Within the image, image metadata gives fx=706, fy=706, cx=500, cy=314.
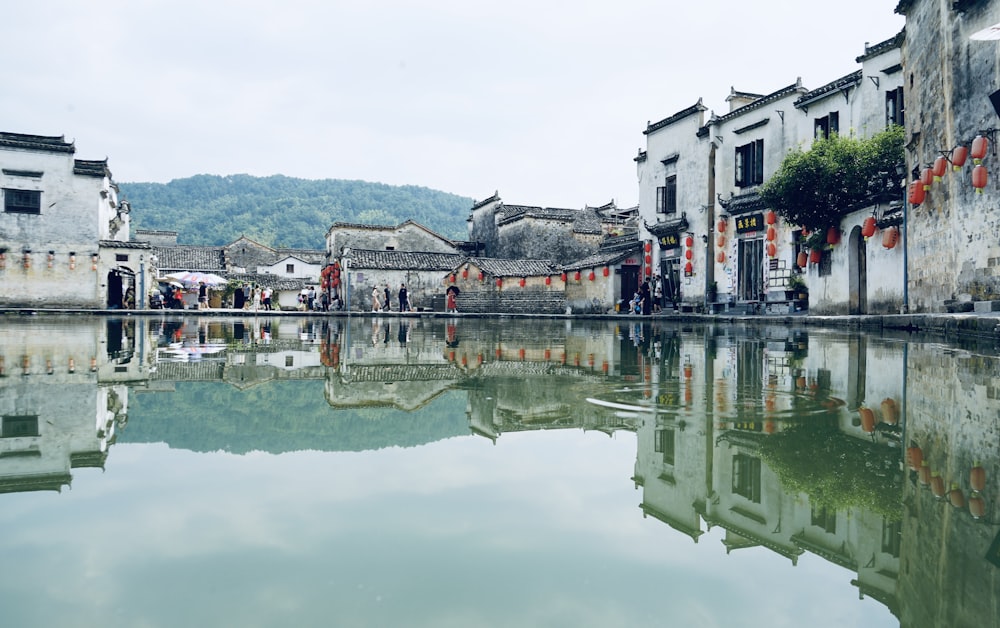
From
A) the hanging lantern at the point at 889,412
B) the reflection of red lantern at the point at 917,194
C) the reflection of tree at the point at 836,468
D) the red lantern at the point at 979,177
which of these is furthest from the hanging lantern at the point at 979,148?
the reflection of tree at the point at 836,468

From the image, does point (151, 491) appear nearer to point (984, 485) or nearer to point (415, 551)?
point (415, 551)

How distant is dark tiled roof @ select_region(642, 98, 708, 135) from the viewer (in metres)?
26.7

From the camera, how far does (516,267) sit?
34031 millimetres

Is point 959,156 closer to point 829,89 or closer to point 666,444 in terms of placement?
point 829,89

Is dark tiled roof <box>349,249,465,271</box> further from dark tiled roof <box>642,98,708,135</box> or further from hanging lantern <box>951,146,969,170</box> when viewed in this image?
hanging lantern <box>951,146,969,170</box>

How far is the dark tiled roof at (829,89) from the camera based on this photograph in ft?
66.1

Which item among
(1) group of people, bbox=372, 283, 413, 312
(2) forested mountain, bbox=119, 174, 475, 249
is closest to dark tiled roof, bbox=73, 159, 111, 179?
(1) group of people, bbox=372, 283, 413, 312

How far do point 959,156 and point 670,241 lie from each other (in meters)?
16.6

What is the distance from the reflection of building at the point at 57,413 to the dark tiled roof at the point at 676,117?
24.1m

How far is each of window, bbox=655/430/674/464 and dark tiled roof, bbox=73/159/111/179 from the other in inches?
1352

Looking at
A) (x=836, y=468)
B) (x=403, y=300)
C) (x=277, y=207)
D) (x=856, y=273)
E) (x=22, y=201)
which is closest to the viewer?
(x=836, y=468)

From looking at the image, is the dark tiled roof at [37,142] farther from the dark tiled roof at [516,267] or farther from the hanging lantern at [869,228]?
the hanging lantern at [869,228]

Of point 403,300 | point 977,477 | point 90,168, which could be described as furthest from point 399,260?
point 977,477

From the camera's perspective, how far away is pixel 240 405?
4.00 meters
